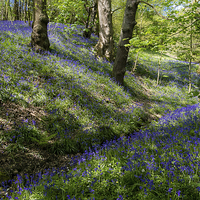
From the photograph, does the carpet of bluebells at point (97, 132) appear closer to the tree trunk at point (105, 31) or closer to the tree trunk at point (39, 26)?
the tree trunk at point (39, 26)

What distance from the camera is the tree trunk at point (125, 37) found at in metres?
7.16

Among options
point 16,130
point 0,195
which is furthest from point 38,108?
point 0,195

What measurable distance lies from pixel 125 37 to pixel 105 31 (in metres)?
3.23

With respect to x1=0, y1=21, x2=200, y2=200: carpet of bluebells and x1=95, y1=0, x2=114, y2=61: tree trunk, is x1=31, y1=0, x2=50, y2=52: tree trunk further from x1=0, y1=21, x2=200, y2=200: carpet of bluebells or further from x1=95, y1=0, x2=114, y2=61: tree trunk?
x1=95, y1=0, x2=114, y2=61: tree trunk

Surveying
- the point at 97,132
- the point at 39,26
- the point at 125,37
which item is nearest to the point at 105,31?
the point at 125,37

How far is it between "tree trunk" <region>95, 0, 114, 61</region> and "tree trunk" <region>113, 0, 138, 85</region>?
265cm

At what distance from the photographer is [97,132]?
16.5 ft

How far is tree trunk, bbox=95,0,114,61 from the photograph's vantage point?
9753 millimetres

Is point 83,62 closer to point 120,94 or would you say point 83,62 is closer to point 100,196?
point 120,94

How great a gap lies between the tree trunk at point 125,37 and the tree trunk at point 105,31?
265 cm

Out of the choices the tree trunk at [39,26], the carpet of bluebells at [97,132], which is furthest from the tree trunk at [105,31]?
the tree trunk at [39,26]

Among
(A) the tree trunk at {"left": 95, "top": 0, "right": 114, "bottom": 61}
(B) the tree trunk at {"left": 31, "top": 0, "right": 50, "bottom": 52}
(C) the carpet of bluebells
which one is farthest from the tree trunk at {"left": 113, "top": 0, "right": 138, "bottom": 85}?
(B) the tree trunk at {"left": 31, "top": 0, "right": 50, "bottom": 52}

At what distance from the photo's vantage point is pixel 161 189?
96.3 inches

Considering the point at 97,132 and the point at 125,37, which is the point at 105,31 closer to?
the point at 125,37
